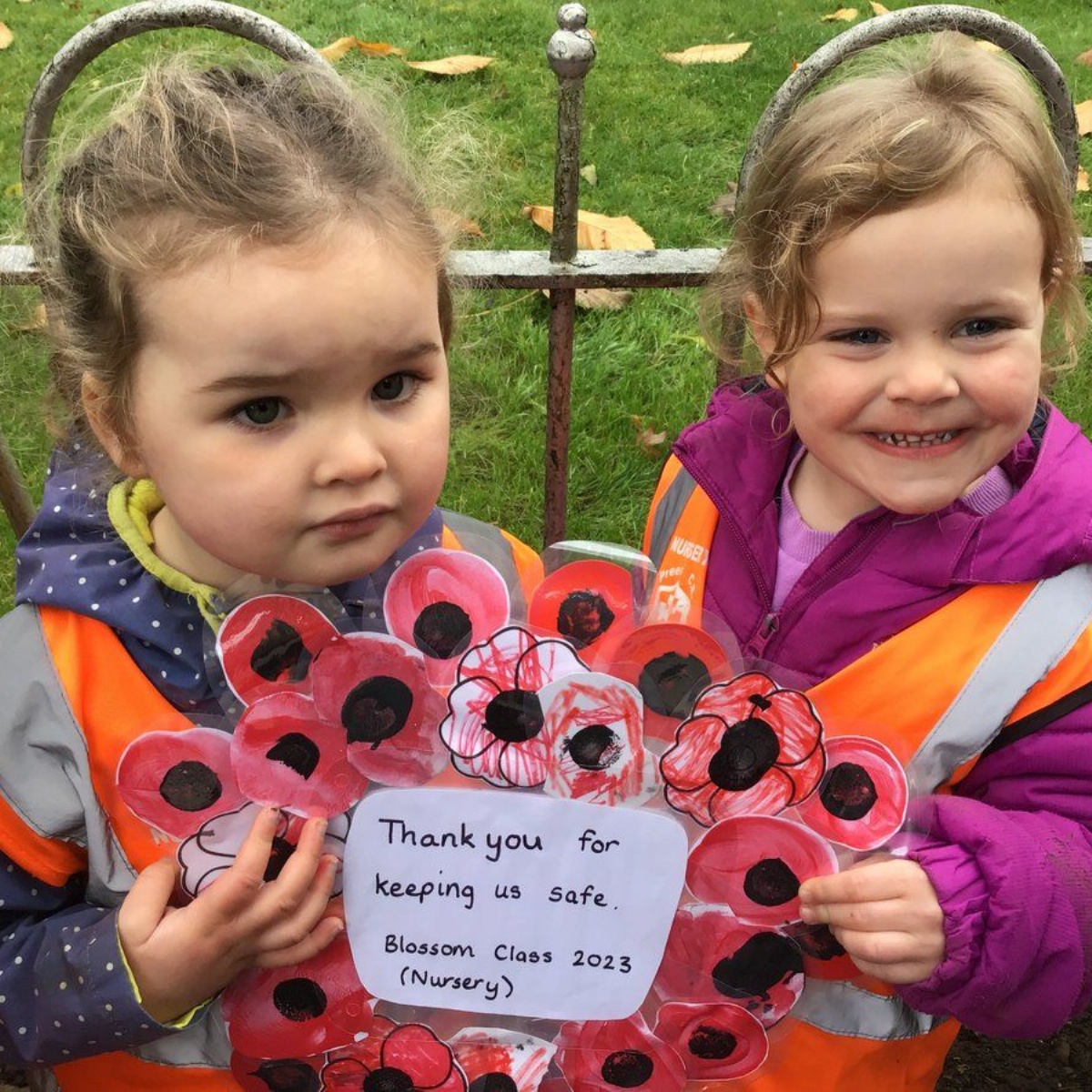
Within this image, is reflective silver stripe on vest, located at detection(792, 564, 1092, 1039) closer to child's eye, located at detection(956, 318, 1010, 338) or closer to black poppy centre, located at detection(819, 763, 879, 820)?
black poppy centre, located at detection(819, 763, 879, 820)

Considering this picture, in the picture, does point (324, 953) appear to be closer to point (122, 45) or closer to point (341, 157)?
point (341, 157)

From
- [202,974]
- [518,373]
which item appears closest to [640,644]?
[202,974]

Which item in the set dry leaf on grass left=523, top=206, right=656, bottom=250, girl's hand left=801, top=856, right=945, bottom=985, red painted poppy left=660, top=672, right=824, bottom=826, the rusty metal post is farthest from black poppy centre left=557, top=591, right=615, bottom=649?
dry leaf on grass left=523, top=206, right=656, bottom=250

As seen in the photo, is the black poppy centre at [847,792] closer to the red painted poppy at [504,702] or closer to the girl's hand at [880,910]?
the girl's hand at [880,910]

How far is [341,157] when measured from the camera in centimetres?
119

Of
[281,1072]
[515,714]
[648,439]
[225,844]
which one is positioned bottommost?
[648,439]

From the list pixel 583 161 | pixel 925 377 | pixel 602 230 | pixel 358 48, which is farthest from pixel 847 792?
pixel 358 48

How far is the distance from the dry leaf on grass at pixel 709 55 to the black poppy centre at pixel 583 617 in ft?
12.0

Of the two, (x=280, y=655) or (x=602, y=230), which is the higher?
(x=280, y=655)

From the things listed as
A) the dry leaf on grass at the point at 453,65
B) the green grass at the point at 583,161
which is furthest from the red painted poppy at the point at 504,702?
the dry leaf on grass at the point at 453,65

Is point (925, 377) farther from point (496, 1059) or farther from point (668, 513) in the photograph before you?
point (496, 1059)

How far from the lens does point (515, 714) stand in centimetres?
117

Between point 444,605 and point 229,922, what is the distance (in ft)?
Answer: 1.19

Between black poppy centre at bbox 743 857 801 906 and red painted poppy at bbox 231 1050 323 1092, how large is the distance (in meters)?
0.47
